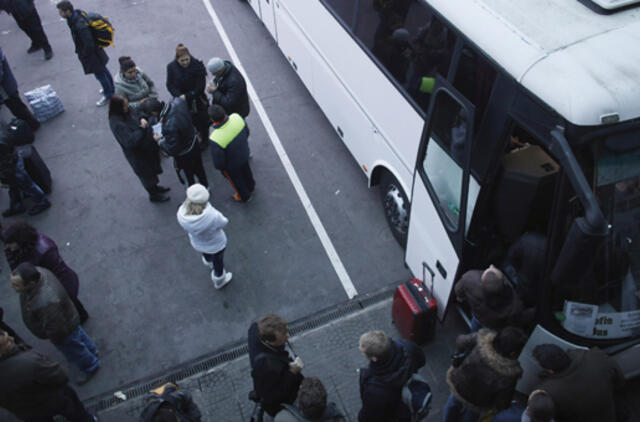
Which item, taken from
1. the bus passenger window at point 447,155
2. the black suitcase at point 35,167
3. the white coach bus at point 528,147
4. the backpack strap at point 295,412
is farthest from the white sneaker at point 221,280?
the black suitcase at point 35,167

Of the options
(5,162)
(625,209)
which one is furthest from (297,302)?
(5,162)

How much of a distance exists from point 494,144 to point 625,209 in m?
1.07

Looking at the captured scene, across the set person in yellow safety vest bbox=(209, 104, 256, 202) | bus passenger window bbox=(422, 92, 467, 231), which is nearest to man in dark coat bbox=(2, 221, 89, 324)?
person in yellow safety vest bbox=(209, 104, 256, 202)

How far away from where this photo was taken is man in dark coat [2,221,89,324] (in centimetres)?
474

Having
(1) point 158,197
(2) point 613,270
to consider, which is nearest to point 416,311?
(2) point 613,270

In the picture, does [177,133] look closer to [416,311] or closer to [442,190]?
[442,190]

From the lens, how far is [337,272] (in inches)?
246

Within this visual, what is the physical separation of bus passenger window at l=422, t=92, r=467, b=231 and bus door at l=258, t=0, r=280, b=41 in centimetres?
564

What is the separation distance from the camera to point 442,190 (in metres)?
4.57

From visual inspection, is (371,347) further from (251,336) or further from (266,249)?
(266,249)

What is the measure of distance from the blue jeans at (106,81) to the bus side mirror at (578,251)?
27.7ft

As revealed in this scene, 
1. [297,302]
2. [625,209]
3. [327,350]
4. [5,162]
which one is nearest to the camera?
[625,209]

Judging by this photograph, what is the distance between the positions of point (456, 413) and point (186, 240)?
4.28 metres

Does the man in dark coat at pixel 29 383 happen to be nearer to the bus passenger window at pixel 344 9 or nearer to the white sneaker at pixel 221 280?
the white sneaker at pixel 221 280
